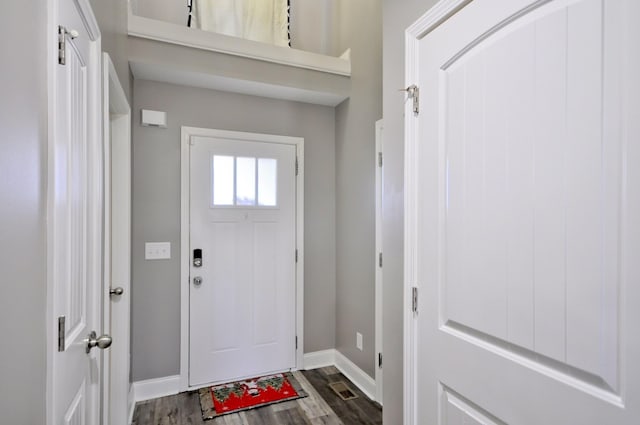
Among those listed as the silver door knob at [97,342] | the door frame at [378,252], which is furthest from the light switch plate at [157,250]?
the door frame at [378,252]

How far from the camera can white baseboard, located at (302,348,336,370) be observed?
303 centimetres

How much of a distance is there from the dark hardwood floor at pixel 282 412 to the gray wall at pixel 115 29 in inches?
85.5

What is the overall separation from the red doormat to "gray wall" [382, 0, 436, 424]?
132 cm

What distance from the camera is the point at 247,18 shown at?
9.64 ft

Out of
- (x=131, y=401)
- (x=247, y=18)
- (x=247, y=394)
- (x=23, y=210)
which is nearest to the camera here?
(x=23, y=210)

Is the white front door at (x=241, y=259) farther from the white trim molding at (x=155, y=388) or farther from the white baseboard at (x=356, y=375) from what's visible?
the white baseboard at (x=356, y=375)

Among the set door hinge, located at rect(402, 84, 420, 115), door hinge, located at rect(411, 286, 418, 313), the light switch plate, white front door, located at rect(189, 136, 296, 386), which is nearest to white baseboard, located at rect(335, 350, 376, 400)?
white front door, located at rect(189, 136, 296, 386)

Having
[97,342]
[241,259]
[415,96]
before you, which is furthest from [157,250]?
[415,96]

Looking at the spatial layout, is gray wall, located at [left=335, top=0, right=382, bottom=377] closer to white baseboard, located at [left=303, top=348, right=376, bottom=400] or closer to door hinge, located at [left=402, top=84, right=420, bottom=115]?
white baseboard, located at [left=303, top=348, right=376, bottom=400]

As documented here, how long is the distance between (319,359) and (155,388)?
4.38 feet

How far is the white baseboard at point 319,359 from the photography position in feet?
9.95

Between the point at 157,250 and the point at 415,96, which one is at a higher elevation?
the point at 415,96

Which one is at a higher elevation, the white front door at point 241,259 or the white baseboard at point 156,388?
the white front door at point 241,259

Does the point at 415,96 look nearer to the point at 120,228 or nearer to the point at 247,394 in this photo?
the point at 120,228
